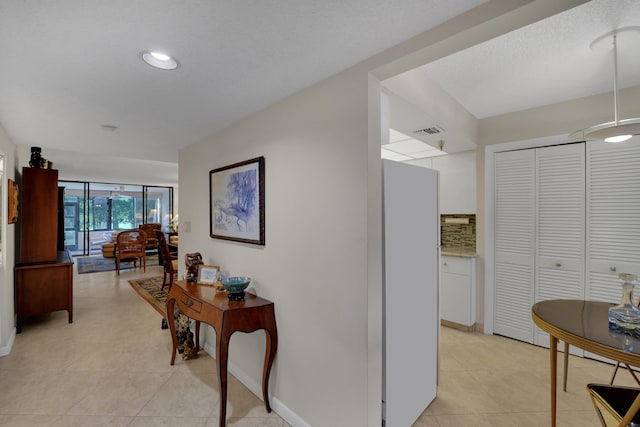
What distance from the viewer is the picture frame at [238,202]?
230 cm

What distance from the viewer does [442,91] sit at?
2.60 meters

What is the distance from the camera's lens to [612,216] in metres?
2.63

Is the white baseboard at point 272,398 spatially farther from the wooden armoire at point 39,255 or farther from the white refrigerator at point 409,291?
the wooden armoire at point 39,255

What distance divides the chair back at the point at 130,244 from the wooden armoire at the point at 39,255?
3.50 m

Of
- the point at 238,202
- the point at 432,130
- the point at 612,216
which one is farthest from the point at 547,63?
the point at 238,202

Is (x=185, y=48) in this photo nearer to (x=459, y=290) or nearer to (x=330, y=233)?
(x=330, y=233)

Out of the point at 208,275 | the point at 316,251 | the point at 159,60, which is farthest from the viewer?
the point at 208,275

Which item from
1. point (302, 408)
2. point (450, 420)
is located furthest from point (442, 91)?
point (302, 408)

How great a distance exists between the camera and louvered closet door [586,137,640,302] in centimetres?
253

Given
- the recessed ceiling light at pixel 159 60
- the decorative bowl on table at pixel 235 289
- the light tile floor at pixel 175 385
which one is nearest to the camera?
the recessed ceiling light at pixel 159 60

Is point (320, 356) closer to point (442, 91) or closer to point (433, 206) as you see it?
point (433, 206)

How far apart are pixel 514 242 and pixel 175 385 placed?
3.56 m

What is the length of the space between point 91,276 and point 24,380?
4.90m

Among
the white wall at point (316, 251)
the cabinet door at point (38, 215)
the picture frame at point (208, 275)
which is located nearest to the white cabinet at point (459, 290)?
the white wall at point (316, 251)
